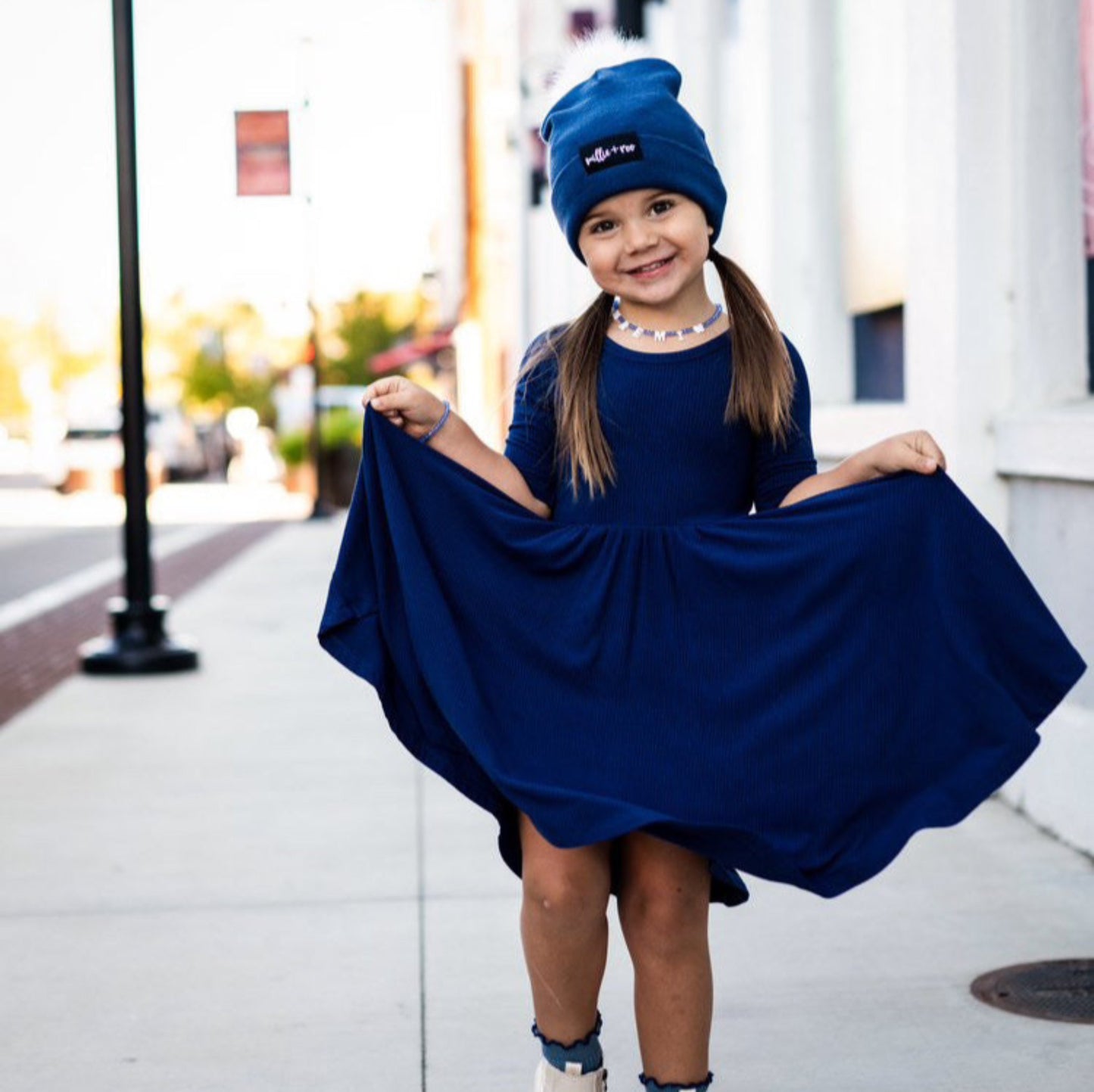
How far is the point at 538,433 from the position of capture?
3342 mm

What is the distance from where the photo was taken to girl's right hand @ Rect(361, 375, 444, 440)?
3.21 m

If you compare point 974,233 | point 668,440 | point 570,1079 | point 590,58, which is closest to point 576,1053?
point 570,1079

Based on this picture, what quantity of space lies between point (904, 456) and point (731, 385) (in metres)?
0.31

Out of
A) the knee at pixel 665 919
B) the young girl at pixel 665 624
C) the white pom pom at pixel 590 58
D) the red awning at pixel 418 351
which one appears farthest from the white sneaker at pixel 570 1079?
the red awning at pixel 418 351

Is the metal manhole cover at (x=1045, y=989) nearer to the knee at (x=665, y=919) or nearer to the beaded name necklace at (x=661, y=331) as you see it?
the knee at (x=665, y=919)

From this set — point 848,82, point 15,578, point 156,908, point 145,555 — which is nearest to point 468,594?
point 156,908

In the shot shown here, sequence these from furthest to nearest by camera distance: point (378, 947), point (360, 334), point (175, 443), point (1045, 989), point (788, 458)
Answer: point (360, 334) → point (175, 443) → point (378, 947) → point (1045, 989) → point (788, 458)

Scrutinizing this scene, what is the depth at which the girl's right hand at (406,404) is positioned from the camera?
3209mm

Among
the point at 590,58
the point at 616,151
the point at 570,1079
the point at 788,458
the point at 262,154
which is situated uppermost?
the point at 262,154

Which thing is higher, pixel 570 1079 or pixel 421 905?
pixel 570 1079

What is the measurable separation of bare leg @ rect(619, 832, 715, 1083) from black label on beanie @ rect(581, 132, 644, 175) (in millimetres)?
1022

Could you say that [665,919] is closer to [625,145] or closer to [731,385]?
[731,385]

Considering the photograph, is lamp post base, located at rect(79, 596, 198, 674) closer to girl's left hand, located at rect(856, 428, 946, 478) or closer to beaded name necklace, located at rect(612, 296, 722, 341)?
beaded name necklace, located at rect(612, 296, 722, 341)

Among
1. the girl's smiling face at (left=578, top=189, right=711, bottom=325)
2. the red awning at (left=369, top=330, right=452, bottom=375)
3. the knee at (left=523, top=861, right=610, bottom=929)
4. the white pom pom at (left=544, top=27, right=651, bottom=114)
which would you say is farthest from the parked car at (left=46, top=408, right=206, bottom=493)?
the knee at (left=523, top=861, right=610, bottom=929)
